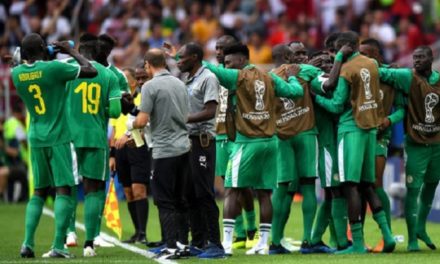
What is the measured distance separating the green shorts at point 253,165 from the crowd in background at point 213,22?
1447 centimetres

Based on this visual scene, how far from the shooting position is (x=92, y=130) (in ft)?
51.2

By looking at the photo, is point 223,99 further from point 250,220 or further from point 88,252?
point 88,252

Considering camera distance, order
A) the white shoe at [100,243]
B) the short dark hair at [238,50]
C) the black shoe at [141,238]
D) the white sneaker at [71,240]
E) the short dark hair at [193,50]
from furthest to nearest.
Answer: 1. the black shoe at [141,238]
2. the white shoe at [100,243]
3. the white sneaker at [71,240]
4. the short dark hair at [238,50]
5. the short dark hair at [193,50]

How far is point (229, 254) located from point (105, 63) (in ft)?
10.0

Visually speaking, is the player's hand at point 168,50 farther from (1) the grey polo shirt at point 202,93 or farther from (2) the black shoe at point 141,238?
(2) the black shoe at point 141,238

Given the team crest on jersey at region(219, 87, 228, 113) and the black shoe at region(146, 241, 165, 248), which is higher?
the team crest on jersey at region(219, 87, 228, 113)

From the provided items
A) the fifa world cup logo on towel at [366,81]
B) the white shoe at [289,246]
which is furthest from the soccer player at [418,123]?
the white shoe at [289,246]

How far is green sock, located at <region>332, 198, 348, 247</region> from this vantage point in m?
15.9

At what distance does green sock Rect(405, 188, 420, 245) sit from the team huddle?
12mm

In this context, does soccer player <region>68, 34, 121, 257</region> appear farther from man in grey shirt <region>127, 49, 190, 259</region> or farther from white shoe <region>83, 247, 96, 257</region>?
man in grey shirt <region>127, 49, 190, 259</region>

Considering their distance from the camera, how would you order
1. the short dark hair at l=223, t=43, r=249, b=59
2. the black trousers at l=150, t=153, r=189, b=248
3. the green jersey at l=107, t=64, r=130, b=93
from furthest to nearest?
the green jersey at l=107, t=64, r=130, b=93 < the short dark hair at l=223, t=43, r=249, b=59 < the black trousers at l=150, t=153, r=189, b=248

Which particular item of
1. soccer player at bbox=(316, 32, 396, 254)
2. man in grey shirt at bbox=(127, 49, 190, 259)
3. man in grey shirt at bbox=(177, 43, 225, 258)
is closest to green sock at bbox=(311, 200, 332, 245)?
soccer player at bbox=(316, 32, 396, 254)

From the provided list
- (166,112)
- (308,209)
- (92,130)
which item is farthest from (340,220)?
(92,130)

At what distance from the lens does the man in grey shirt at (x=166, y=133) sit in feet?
48.5
